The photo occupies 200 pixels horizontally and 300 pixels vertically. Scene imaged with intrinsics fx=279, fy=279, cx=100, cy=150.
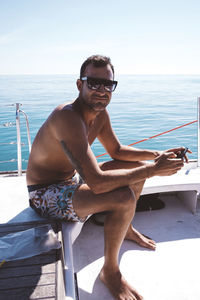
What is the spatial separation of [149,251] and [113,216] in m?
0.66

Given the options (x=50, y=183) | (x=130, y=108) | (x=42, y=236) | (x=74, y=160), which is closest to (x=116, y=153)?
(x=50, y=183)

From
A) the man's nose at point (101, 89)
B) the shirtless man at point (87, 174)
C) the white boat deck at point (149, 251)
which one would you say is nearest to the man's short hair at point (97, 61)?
the shirtless man at point (87, 174)

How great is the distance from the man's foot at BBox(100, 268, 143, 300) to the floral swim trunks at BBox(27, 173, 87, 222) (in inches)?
13.1

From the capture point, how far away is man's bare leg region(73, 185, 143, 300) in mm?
1398

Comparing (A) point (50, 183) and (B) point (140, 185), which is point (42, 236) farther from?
(B) point (140, 185)

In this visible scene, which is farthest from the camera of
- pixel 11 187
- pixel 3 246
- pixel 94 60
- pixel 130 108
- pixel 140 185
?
pixel 130 108

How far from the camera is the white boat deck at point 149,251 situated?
5.11 ft

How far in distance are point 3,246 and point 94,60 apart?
1.03 metres

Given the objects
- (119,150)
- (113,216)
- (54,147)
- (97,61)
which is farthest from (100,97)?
(113,216)

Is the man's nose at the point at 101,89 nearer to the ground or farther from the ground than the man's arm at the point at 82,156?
farther from the ground

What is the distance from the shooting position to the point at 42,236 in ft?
Result: 4.44

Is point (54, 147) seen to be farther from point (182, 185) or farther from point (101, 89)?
point (182, 185)

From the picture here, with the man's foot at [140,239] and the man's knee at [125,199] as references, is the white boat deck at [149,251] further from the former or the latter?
the man's knee at [125,199]

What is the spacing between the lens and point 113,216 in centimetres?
143
